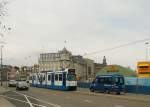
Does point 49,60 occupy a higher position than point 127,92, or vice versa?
point 49,60

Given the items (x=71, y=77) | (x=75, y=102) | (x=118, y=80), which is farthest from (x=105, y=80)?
(x=75, y=102)

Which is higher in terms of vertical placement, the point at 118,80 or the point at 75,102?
the point at 118,80

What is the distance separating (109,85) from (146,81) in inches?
580

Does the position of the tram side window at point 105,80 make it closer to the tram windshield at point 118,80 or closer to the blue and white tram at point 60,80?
the tram windshield at point 118,80

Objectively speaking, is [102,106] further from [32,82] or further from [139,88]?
[32,82]

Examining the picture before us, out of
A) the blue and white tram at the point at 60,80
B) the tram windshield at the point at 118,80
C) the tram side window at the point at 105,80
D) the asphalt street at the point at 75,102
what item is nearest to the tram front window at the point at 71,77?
the blue and white tram at the point at 60,80

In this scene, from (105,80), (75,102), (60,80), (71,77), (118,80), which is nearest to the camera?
(75,102)

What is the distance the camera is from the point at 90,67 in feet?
586

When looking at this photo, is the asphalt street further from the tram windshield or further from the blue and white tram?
the blue and white tram

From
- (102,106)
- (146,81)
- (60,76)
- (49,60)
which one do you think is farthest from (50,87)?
(49,60)

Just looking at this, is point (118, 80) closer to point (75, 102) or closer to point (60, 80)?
point (60, 80)

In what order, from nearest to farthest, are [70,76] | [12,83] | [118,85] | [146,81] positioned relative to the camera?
1. [118,85]
2. [70,76]
3. [146,81]
4. [12,83]

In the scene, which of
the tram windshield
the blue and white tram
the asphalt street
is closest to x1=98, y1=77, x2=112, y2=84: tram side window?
the tram windshield

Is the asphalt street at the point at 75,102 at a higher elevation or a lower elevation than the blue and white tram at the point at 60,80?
lower
